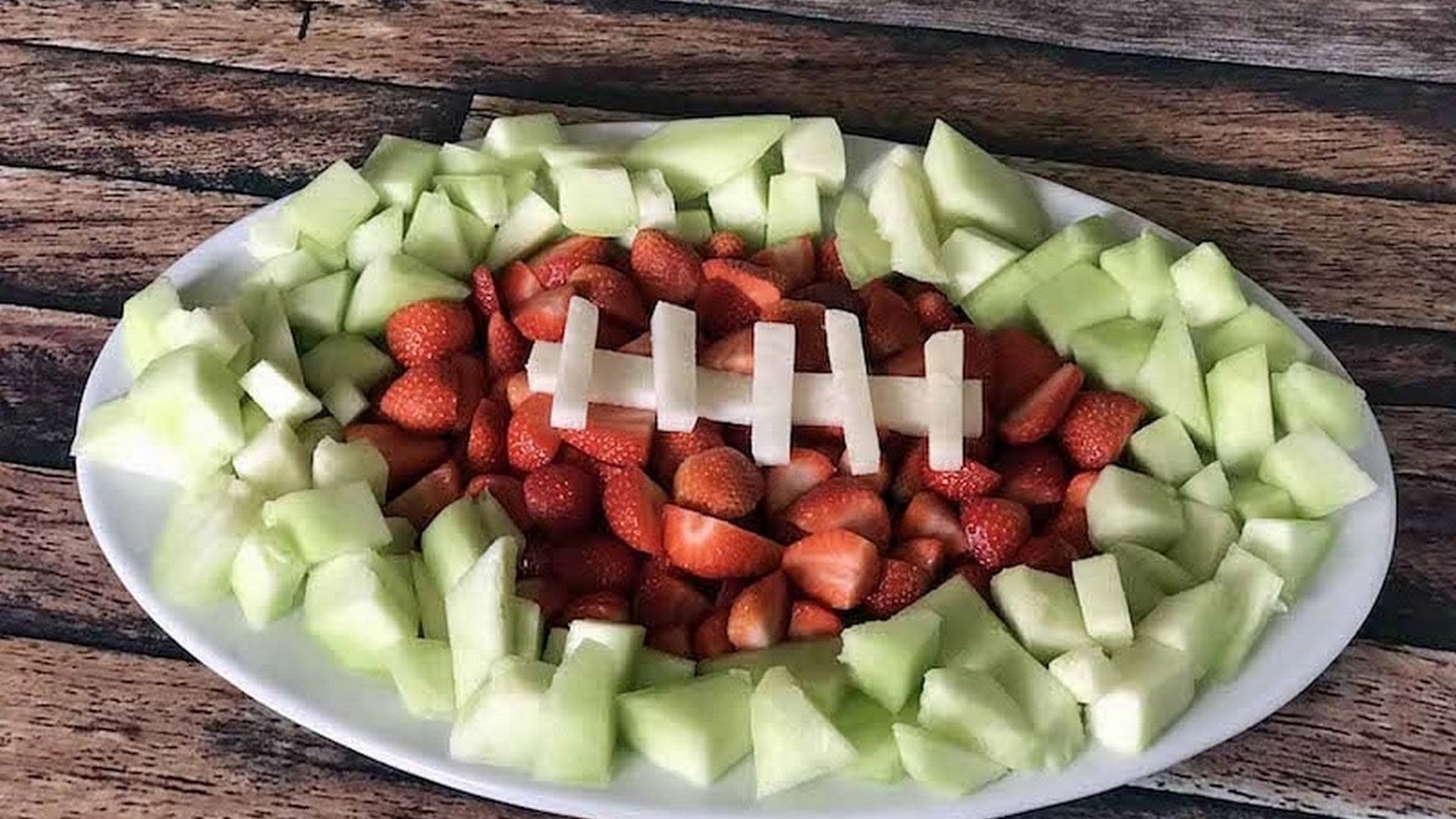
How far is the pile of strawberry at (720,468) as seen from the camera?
1.18m

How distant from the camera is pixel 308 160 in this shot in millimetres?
1661

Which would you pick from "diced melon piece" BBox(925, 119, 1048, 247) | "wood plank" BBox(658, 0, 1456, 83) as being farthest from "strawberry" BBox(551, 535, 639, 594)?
"wood plank" BBox(658, 0, 1456, 83)

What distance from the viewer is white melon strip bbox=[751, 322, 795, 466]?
1250 mm

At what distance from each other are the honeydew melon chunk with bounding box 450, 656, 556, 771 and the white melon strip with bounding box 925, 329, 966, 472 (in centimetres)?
33

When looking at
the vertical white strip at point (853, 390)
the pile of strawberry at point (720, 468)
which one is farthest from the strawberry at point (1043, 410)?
the vertical white strip at point (853, 390)

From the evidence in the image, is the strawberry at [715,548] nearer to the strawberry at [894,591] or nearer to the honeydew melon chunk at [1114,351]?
the strawberry at [894,591]

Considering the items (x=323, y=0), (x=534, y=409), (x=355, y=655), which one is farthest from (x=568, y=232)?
(x=323, y=0)

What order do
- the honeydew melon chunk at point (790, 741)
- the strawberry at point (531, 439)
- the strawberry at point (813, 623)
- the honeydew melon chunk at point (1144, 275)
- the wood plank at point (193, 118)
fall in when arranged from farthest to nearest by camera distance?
the wood plank at point (193, 118)
the honeydew melon chunk at point (1144, 275)
the strawberry at point (531, 439)
the strawberry at point (813, 623)
the honeydew melon chunk at point (790, 741)

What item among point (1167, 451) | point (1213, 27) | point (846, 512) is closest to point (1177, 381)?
point (1167, 451)

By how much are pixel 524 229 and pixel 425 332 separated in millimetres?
142

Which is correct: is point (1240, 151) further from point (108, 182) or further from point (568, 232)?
point (108, 182)

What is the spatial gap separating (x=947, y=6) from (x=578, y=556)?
916 millimetres

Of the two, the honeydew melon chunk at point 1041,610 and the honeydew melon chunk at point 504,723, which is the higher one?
the honeydew melon chunk at point 1041,610

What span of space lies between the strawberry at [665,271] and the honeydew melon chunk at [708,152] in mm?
83
